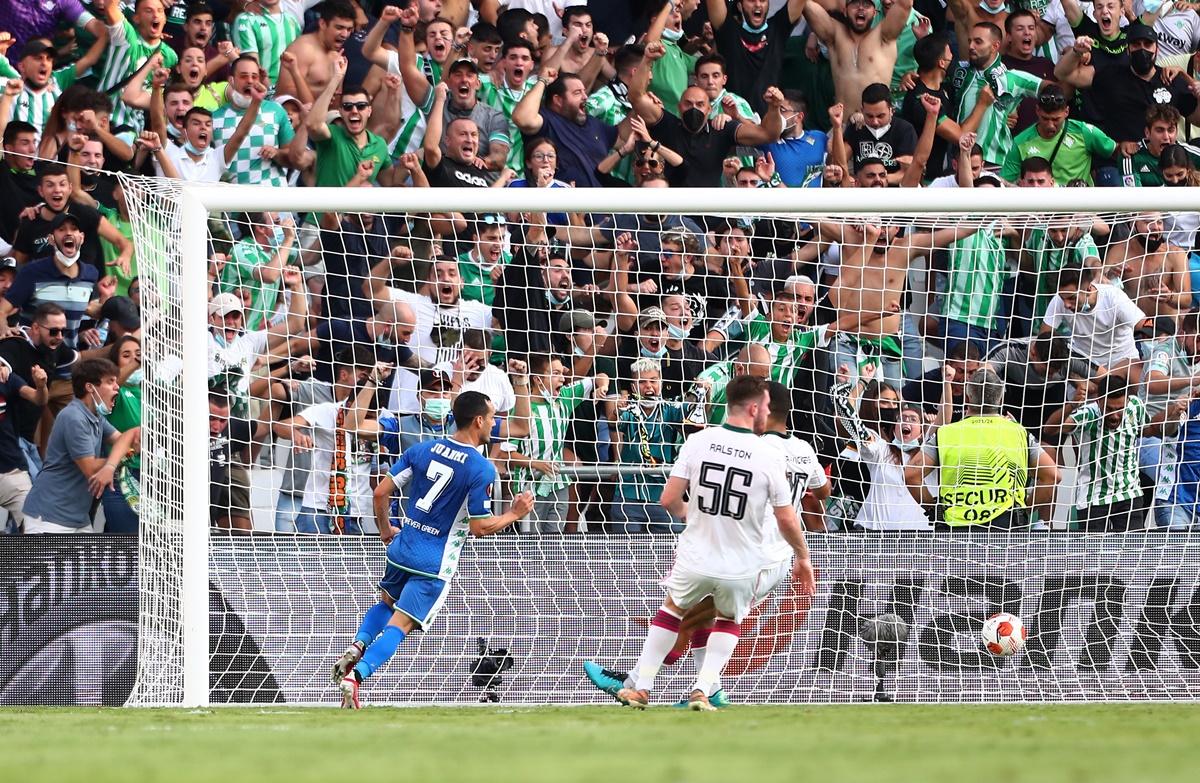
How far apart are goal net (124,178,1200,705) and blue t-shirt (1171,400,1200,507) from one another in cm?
3

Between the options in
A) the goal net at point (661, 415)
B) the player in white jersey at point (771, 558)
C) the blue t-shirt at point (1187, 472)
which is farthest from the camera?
the blue t-shirt at point (1187, 472)

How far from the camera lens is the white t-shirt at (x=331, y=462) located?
10.1 meters

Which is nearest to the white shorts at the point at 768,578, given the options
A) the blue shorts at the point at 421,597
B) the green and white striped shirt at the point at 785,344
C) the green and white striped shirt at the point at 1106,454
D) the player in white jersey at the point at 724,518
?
the player in white jersey at the point at 724,518

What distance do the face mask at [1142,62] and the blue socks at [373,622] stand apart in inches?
329

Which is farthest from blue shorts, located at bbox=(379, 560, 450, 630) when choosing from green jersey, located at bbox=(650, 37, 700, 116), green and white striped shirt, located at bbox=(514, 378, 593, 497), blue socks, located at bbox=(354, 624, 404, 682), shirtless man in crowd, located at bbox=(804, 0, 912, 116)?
shirtless man in crowd, located at bbox=(804, 0, 912, 116)

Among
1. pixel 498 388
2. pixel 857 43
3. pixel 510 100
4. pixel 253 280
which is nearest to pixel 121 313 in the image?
pixel 253 280

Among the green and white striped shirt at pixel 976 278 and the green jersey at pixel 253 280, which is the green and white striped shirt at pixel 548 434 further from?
the green and white striped shirt at pixel 976 278

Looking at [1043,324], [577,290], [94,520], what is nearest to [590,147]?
[577,290]

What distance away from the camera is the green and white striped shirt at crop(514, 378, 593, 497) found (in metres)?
10.2

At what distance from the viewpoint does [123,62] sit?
469 inches

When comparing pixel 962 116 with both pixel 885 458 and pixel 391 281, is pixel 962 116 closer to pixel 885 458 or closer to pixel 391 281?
pixel 885 458

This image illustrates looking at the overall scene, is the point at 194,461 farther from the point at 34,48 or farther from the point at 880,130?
the point at 880,130

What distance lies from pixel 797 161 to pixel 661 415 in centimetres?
322

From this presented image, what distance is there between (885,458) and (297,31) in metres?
5.97
